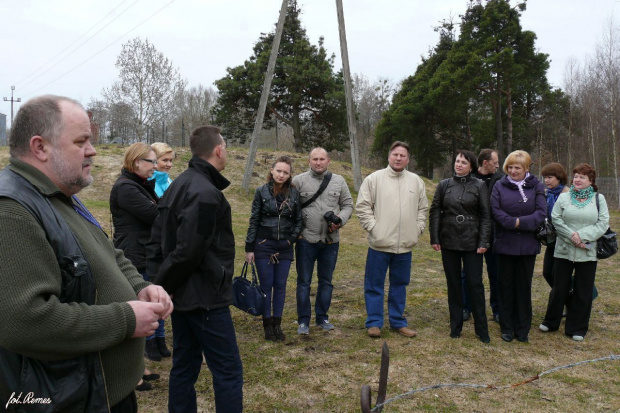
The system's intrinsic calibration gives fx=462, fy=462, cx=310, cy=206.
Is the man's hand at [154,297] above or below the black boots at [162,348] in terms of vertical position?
above

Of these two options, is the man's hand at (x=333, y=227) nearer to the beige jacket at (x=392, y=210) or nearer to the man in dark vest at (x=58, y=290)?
the beige jacket at (x=392, y=210)

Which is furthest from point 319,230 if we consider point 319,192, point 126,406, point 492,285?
point 126,406

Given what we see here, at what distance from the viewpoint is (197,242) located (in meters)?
2.74

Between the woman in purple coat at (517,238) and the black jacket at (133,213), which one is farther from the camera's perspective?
the woman in purple coat at (517,238)

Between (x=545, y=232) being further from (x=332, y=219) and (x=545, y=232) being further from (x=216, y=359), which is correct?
(x=216, y=359)

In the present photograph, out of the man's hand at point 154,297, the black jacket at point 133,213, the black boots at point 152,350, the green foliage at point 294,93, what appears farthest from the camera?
the green foliage at point 294,93

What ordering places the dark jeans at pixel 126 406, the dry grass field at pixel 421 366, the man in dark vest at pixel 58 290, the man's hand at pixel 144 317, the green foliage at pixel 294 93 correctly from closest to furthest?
the man in dark vest at pixel 58 290 < the man's hand at pixel 144 317 < the dark jeans at pixel 126 406 < the dry grass field at pixel 421 366 < the green foliage at pixel 294 93

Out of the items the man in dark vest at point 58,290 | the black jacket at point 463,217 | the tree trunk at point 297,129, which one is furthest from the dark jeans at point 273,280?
→ the tree trunk at point 297,129

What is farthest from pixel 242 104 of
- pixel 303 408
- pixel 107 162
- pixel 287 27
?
pixel 303 408

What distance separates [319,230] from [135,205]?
6.56 feet

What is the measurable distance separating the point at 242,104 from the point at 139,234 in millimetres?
21980

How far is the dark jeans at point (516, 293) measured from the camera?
500cm

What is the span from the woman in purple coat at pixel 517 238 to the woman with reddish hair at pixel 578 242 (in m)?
0.37

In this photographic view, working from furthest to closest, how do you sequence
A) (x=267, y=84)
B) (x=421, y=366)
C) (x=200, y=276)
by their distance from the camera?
(x=267, y=84)
(x=421, y=366)
(x=200, y=276)
